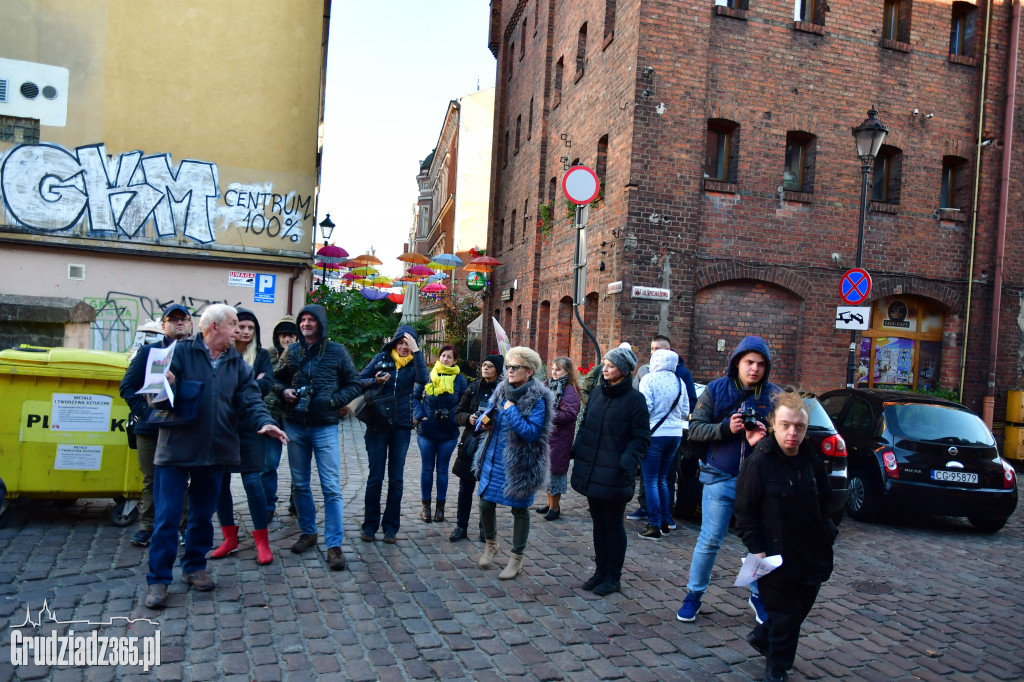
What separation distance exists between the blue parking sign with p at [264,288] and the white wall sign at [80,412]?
10.1m

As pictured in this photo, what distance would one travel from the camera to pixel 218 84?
16.3 metres

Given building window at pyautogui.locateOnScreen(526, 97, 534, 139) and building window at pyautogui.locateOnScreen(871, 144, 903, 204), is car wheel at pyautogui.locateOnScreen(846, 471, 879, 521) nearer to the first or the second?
building window at pyautogui.locateOnScreen(871, 144, 903, 204)

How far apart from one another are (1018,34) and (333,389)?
16019 mm

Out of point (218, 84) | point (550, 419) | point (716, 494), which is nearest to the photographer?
point (716, 494)

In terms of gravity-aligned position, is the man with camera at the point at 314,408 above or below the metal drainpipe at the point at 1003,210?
below

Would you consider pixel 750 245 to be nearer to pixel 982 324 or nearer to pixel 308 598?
pixel 982 324

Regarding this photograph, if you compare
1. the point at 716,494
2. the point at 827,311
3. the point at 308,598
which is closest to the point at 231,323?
the point at 308,598

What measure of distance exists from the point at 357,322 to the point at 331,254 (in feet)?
22.8

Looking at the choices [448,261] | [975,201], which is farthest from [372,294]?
[975,201]

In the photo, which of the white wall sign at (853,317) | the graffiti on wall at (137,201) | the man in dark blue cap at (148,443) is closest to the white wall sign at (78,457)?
the man in dark blue cap at (148,443)

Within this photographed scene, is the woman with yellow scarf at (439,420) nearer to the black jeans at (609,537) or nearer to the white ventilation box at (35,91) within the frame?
the black jeans at (609,537)

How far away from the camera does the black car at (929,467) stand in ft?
26.7

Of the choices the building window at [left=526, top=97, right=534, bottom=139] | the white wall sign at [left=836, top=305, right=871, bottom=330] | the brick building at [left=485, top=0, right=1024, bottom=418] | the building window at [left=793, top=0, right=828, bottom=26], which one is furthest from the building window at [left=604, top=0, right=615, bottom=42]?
the white wall sign at [left=836, top=305, right=871, bottom=330]

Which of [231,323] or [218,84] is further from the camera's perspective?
[218,84]
